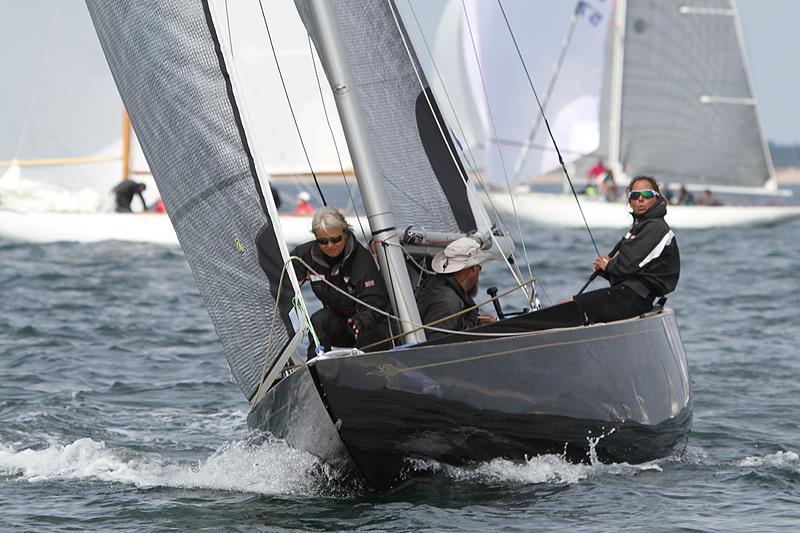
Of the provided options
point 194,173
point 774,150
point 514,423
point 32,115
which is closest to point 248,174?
point 194,173

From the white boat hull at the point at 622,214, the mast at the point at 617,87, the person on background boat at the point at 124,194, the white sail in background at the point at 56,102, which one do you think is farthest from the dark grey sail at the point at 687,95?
the person on background boat at the point at 124,194

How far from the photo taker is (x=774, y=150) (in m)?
132

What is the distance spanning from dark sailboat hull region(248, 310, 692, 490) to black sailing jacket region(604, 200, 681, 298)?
51 cm

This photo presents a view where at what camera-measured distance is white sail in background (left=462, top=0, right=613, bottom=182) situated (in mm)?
28234

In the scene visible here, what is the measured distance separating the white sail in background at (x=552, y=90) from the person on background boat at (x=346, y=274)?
71.4 feet

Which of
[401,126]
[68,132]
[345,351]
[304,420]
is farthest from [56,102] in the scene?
[345,351]

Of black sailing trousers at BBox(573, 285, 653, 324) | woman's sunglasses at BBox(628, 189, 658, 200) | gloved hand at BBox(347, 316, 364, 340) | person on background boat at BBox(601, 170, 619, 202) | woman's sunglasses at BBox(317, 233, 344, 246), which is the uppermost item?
person on background boat at BBox(601, 170, 619, 202)

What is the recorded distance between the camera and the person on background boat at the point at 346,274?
20.5 ft

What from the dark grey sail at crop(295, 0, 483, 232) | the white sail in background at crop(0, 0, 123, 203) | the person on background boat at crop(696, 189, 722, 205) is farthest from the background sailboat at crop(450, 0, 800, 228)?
the dark grey sail at crop(295, 0, 483, 232)

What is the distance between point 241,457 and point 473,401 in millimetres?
1128

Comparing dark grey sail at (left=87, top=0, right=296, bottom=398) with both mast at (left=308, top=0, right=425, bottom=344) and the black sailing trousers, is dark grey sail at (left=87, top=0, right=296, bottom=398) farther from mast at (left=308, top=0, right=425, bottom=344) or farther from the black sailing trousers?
the black sailing trousers

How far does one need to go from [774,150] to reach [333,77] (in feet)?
428

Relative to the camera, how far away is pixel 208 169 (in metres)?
6.11

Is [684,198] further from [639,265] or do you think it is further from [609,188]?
[639,265]
